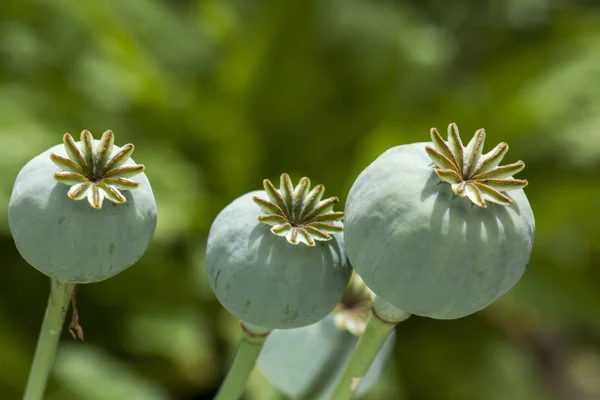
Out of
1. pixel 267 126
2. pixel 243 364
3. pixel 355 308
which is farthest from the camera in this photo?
pixel 267 126

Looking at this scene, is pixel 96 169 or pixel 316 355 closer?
pixel 96 169

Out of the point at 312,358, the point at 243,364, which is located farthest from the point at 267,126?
the point at 243,364

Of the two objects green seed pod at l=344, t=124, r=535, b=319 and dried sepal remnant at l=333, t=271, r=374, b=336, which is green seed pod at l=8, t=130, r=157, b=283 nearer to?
green seed pod at l=344, t=124, r=535, b=319

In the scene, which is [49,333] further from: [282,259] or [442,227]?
[442,227]

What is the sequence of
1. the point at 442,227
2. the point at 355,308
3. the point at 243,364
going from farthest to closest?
the point at 355,308
the point at 243,364
the point at 442,227

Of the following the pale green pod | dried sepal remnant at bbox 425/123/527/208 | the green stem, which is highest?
dried sepal remnant at bbox 425/123/527/208

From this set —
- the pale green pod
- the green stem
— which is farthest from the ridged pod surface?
the pale green pod

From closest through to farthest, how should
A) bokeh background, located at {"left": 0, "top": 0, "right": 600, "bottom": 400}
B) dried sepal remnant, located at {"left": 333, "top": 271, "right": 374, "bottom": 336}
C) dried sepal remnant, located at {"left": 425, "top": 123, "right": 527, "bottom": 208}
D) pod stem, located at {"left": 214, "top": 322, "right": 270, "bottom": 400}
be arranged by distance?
dried sepal remnant, located at {"left": 425, "top": 123, "right": 527, "bottom": 208} → pod stem, located at {"left": 214, "top": 322, "right": 270, "bottom": 400} → dried sepal remnant, located at {"left": 333, "top": 271, "right": 374, "bottom": 336} → bokeh background, located at {"left": 0, "top": 0, "right": 600, "bottom": 400}
